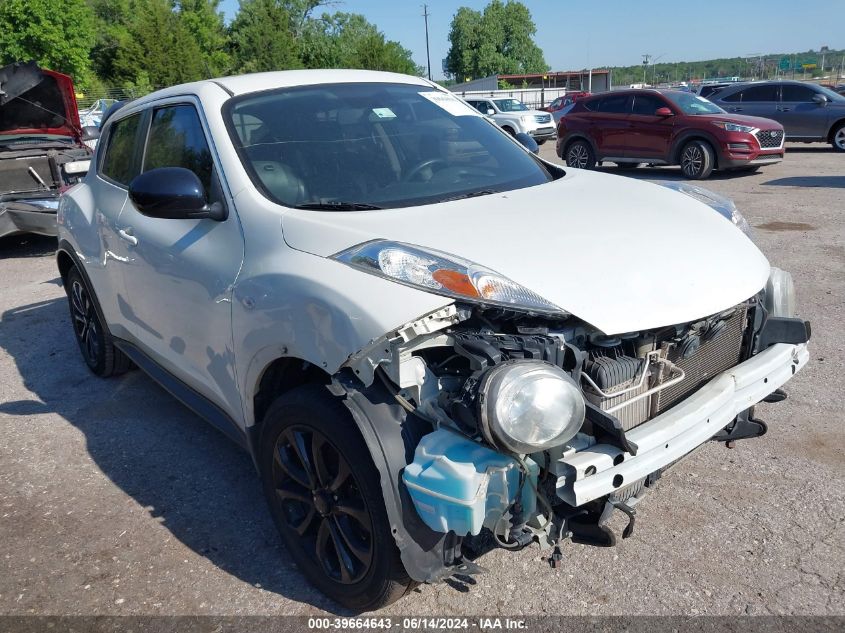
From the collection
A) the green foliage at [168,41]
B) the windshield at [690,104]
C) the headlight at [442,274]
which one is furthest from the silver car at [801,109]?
the green foliage at [168,41]

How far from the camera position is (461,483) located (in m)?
2.13

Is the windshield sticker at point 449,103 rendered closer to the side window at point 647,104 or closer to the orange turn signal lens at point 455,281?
the orange turn signal lens at point 455,281

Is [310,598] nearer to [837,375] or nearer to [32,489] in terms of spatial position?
[32,489]

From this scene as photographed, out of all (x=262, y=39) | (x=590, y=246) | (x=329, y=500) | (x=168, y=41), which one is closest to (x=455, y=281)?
(x=590, y=246)

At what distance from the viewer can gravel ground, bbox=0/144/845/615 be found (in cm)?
276

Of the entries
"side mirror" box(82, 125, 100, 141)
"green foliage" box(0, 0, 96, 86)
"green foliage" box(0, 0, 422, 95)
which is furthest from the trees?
"side mirror" box(82, 125, 100, 141)

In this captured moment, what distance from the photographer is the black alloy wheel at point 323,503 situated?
254 cm

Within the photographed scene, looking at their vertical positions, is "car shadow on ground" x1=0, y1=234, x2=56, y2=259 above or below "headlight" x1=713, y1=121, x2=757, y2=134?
below

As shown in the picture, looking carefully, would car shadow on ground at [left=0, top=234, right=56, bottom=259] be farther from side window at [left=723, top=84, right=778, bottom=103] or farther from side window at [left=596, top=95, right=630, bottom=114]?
side window at [left=723, top=84, right=778, bottom=103]

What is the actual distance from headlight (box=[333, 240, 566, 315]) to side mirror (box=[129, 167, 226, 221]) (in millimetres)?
780

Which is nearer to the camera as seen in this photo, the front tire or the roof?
the front tire

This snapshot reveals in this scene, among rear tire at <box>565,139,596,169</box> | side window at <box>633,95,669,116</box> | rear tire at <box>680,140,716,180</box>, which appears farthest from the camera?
rear tire at <box>565,139,596,169</box>

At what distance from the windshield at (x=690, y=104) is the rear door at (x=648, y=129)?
243 millimetres

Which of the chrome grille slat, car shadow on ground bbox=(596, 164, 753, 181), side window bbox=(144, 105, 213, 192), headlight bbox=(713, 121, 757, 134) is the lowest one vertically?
car shadow on ground bbox=(596, 164, 753, 181)
